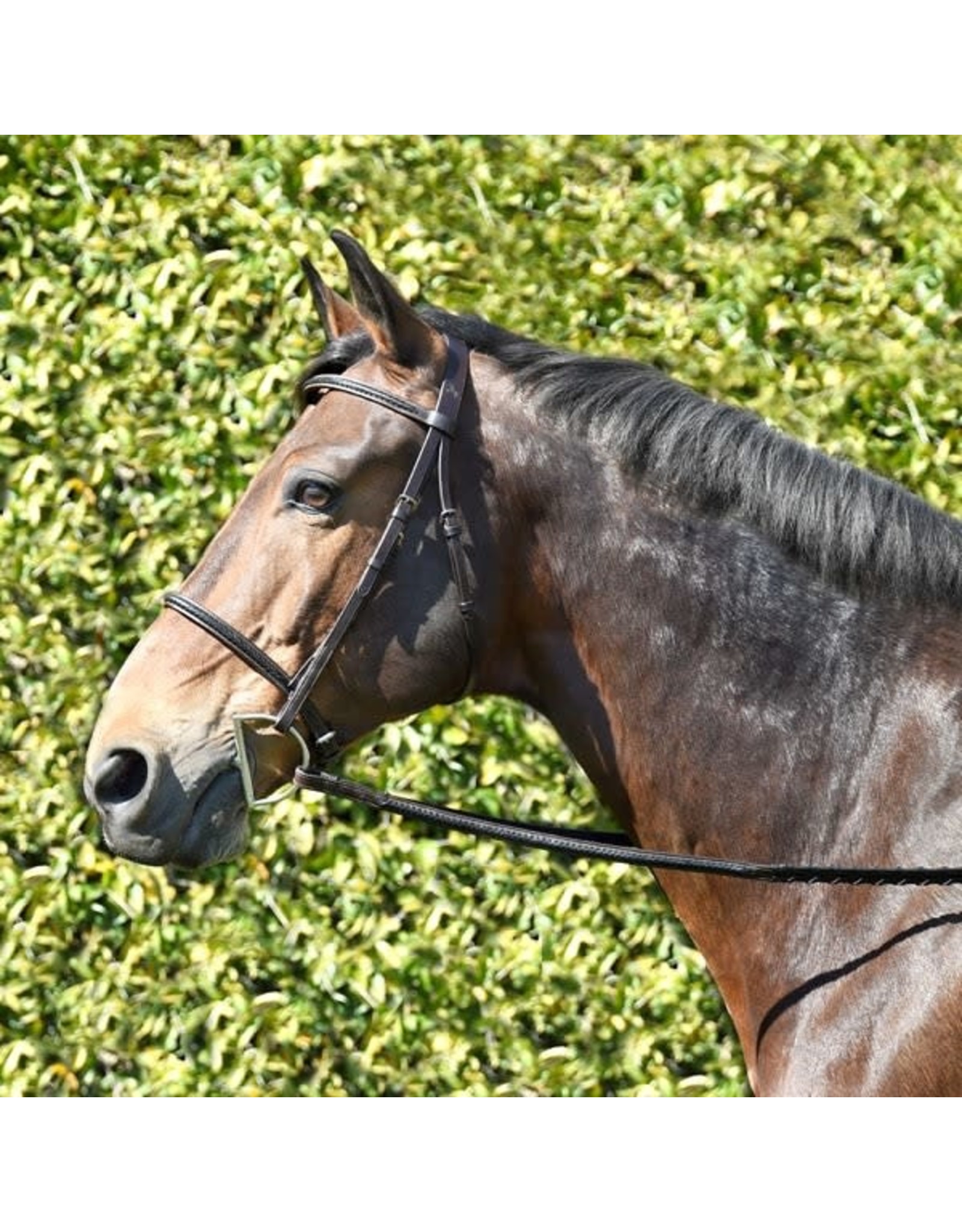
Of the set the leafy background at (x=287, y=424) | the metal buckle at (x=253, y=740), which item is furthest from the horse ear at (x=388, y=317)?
the leafy background at (x=287, y=424)

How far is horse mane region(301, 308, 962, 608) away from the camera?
8.54ft

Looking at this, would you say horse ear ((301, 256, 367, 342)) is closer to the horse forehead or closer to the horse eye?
the horse forehead

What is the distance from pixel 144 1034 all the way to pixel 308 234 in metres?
2.81

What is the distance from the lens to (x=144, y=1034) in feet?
16.5

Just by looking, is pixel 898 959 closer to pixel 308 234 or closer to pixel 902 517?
pixel 902 517

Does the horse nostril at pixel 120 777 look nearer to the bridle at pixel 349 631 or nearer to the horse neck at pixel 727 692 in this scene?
the bridle at pixel 349 631

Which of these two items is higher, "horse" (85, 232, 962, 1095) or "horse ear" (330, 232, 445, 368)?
"horse ear" (330, 232, 445, 368)

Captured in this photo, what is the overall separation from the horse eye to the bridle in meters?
0.12

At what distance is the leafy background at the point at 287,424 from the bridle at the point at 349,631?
6.59 feet

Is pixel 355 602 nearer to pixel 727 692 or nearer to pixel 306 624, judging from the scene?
pixel 306 624

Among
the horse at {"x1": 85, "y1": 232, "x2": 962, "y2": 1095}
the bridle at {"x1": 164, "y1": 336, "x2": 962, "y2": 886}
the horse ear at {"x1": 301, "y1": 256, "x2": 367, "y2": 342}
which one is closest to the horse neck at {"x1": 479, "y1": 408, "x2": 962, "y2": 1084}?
the horse at {"x1": 85, "y1": 232, "x2": 962, "y2": 1095}

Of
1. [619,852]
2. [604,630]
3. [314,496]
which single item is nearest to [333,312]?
[314,496]

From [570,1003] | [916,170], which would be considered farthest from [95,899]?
[916,170]

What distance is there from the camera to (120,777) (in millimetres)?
2689
